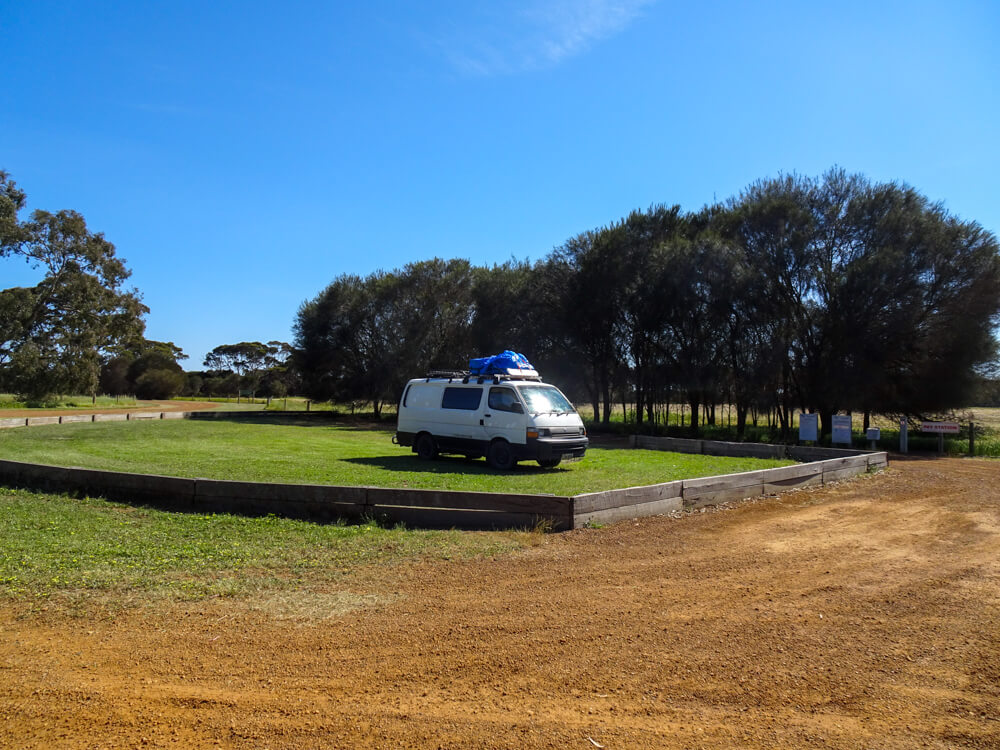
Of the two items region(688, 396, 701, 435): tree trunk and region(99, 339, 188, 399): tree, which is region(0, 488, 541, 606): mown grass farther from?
region(99, 339, 188, 399): tree

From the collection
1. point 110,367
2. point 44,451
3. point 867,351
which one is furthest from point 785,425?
point 110,367

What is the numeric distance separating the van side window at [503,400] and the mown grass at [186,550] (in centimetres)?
582

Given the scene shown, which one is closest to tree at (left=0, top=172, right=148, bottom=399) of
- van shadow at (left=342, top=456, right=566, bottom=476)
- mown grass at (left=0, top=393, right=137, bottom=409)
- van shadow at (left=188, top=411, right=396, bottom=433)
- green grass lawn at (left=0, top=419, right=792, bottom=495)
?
mown grass at (left=0, top=393, right=137, bottom=409)

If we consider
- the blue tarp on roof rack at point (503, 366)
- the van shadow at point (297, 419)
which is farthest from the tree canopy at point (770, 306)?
the blue tarp on roof rack at point (503, 366)

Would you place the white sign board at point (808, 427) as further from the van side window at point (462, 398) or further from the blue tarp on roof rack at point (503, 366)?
the van side window at point (462, 398)

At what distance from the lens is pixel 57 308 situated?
4597 centimetres

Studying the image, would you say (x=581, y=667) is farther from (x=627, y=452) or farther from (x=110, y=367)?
(x=110, y=367)

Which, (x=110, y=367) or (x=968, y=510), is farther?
(x=110, y=367)

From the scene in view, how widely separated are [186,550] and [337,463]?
23.6 feet

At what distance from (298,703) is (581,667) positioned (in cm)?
163

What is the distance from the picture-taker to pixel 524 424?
12.8 m

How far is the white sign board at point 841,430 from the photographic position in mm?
19703

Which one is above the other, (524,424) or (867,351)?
(867,351)

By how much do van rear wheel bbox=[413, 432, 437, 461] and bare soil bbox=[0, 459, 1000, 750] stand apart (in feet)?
28.6
